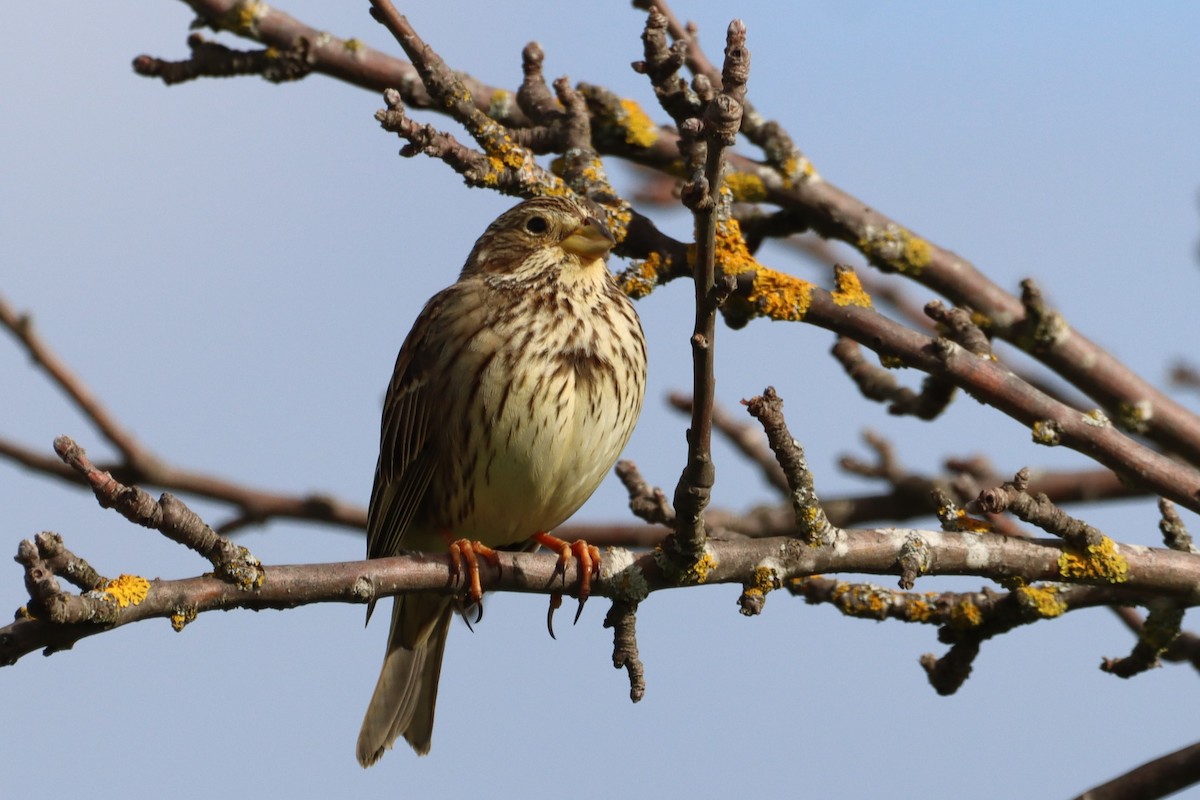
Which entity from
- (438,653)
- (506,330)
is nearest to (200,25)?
(506,330)

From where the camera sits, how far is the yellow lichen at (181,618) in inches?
116

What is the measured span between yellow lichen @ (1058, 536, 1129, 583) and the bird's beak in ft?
5.57

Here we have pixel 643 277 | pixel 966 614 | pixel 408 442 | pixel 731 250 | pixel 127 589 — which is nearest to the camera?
pixel 127 589

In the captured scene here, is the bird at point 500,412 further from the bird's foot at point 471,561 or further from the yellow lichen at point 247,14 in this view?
the yellow lichen at point 247,14

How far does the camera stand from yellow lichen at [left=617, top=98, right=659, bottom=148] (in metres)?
5.37

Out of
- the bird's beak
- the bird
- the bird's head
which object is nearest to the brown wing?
the bird

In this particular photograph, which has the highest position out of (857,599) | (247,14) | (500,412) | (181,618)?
(247,14)

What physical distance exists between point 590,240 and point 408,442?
90cm

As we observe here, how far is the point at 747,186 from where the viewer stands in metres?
5.19

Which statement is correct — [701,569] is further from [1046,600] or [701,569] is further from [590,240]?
[590,240]

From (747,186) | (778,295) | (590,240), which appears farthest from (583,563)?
(747,186)

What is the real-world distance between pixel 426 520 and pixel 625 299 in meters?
0.98

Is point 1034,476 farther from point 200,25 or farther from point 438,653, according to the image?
point 200,25

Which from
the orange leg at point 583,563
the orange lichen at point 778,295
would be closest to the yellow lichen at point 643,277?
the orange lichen at point 778,295
